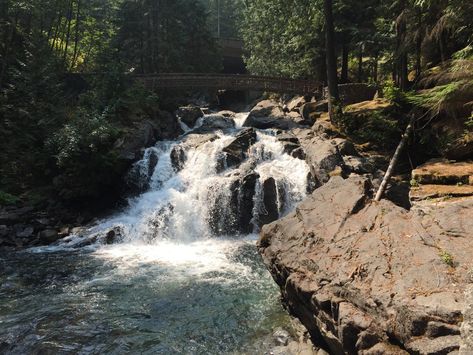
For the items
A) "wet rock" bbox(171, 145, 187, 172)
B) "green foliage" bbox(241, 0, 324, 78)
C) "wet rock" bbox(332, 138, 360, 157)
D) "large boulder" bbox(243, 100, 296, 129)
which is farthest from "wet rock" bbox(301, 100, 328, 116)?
"wet rock" bbox(171, 145, 187, 172)

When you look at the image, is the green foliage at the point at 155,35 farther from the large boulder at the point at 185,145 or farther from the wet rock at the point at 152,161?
the wet rock at the point at 152,161

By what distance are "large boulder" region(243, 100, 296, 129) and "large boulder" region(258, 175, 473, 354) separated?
1649cm

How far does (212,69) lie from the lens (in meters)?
40.4

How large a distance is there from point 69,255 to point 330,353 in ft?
37.8

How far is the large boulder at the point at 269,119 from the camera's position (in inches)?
1038

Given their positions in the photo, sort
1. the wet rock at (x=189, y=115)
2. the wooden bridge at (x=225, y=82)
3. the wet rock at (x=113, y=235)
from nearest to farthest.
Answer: the wet rock at (x=113, y=235)
the wooden bridge at (x=225, y=82)
the wet rock at (x=189, y=115)

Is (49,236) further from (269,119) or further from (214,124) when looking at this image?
(269,119)

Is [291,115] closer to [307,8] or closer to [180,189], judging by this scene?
[307,8]

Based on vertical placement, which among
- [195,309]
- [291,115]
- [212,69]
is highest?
[212,69]

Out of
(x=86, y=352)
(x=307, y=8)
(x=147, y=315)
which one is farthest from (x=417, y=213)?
(x=307, y=8)

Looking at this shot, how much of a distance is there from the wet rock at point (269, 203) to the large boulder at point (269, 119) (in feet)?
25.9

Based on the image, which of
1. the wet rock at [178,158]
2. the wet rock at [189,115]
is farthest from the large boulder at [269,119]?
the wet rock at [178,158]

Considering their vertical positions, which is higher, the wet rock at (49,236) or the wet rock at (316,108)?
the wet rock at (316,108)

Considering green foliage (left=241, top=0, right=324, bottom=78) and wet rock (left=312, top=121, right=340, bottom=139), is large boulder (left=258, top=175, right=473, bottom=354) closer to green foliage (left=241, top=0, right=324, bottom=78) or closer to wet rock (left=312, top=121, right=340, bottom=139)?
wet rock (left=312, top=121, right=340, bottom=139)
